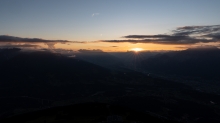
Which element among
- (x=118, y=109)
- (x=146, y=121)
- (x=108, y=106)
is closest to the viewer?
(x=146, y=121)

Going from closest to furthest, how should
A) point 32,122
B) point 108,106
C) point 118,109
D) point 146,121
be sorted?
point 146,121 < point 32,122 < point 118,109 < point 108,106

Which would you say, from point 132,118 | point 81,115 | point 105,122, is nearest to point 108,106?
point 81,115

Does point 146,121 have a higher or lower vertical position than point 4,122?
higher

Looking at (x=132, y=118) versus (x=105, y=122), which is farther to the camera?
(x=132, y=118)

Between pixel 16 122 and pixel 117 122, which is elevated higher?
pixel 117 122

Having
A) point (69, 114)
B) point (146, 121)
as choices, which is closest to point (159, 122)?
point (146, 121)

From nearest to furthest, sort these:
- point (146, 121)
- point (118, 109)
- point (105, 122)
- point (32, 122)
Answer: point (105, 122) < point (146, 121) < point (32, 122) < point (118, 109)

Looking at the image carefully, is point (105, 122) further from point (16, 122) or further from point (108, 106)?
point (16, 122)

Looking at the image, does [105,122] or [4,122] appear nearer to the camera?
[105,122]

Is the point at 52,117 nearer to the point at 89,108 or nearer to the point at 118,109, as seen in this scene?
the point at 89,108
